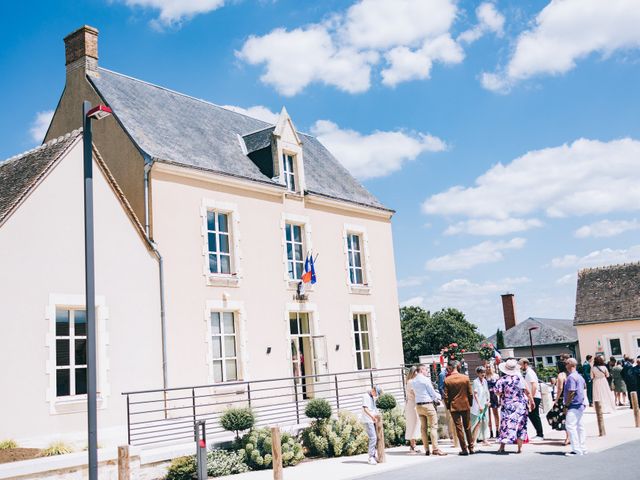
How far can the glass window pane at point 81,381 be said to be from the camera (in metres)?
14.2

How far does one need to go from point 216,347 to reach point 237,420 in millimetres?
4647

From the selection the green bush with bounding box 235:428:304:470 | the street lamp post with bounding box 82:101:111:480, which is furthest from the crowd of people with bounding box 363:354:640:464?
the street lamp post with bounding box 82:101:111:480

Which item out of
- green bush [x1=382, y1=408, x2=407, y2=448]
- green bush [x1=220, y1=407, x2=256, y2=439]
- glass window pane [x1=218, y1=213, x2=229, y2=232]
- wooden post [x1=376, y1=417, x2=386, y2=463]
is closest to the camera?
wooden post [x1=376, y1=417, x2=386, y2=463]

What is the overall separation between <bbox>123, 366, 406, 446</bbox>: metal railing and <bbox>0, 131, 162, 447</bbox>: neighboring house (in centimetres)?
54

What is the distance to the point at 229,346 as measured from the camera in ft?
60.2

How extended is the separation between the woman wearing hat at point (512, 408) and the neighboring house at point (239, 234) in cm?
780

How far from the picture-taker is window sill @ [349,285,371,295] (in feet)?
74.9

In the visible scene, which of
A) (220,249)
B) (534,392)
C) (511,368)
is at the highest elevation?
(220,249)

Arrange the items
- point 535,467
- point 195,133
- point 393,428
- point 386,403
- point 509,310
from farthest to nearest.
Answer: point 509,310
point 195,133
point 386,403
point 393,428
point 535,467

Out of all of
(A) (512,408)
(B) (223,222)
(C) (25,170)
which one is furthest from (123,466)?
(B) (223,222)

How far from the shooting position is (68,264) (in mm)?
14555

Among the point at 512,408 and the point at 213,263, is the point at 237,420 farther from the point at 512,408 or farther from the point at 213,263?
the point at 213,263

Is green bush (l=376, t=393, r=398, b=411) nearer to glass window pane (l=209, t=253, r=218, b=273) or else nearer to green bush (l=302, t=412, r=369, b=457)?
green bush (l=302, t=412, r=369, b=457)

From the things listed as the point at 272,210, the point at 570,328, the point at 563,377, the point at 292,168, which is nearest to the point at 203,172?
the point at 272,210
